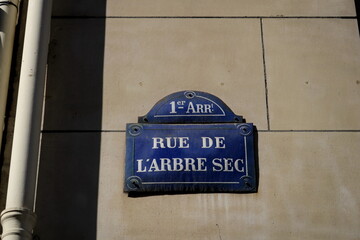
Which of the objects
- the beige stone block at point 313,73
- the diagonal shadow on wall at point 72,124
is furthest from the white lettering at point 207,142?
the diagonal shadow on wall at point 72,124

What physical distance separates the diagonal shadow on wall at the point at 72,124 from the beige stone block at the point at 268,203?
0.46ft

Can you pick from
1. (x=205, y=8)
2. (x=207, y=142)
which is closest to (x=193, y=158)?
(x=207, y=142)

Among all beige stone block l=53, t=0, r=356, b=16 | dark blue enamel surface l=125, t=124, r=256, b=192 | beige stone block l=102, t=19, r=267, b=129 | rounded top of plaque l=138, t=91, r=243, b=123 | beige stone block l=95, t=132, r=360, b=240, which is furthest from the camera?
beige stone block l=53, t=0, r=356, b=16

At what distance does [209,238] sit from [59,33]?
2414mm

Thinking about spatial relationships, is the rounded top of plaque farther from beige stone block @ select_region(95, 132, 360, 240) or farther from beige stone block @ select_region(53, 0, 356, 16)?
beige stone block @ select_region(53, 0, 356, 16)

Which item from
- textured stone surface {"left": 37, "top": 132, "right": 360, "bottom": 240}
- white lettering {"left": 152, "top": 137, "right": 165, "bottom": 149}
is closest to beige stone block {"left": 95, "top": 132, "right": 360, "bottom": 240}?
textured stone surface {"left": 37, "top": 132, "right": 360, "bottom": 240}

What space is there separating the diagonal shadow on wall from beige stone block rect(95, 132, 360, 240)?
0.14 meters

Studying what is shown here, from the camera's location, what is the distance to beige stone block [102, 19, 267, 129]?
23.7 ft

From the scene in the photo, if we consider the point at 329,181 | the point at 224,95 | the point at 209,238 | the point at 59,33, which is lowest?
the point at 209,238

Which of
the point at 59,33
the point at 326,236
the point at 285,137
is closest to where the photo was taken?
the point at 326,236

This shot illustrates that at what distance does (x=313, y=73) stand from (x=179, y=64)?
1212mm

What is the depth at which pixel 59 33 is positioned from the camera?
756 centimetres

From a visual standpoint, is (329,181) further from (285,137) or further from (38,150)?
(38,150)

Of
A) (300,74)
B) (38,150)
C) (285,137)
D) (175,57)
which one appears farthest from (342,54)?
(38,150)
